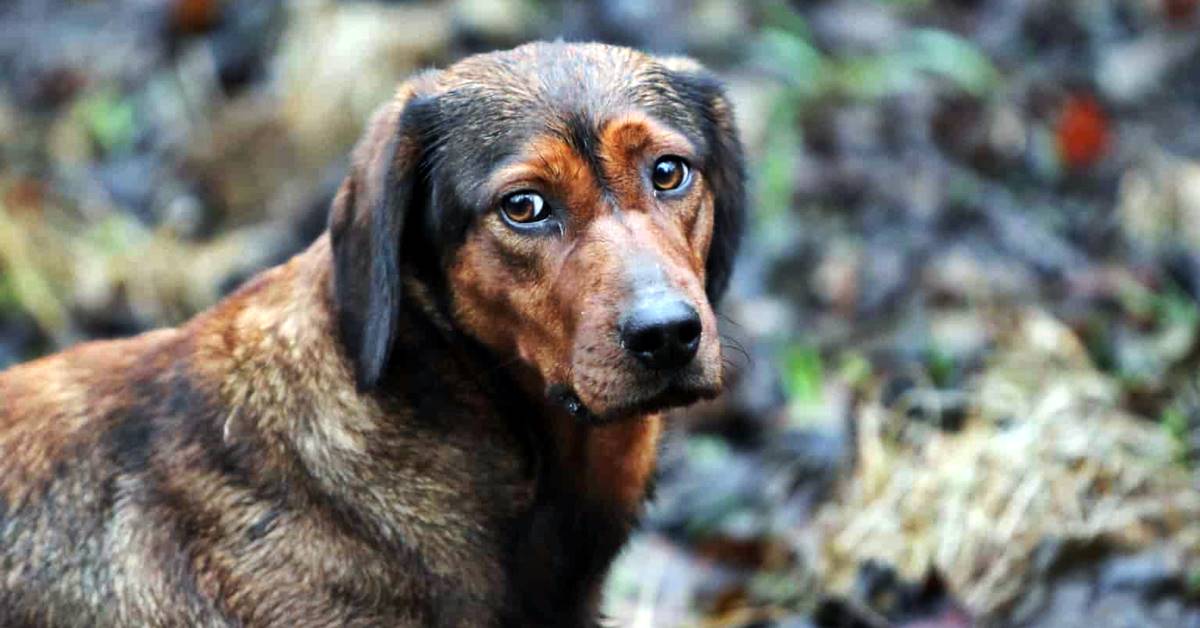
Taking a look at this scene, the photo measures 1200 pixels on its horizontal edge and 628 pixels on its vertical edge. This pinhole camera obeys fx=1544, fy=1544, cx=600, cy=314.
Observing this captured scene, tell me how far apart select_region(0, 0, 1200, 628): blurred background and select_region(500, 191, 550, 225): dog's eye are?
3.81ft

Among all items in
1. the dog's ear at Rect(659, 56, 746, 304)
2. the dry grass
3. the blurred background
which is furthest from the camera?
the blurred background

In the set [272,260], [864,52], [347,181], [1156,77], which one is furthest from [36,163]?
[1156,77]

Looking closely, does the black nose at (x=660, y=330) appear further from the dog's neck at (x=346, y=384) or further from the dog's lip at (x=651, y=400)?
the dog's neck at (x=346, y=384)

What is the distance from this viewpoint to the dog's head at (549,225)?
3.42 m

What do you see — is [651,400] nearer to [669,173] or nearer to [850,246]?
[669,173]

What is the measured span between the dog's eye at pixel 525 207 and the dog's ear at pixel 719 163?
576 millimetres

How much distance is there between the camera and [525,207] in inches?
143

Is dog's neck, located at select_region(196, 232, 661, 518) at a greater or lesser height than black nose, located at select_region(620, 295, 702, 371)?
lesser

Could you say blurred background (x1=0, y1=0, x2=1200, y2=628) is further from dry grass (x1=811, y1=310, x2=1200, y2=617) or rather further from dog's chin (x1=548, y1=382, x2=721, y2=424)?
dog's chin (x1=548, y1=382, x2=721, y2=424)

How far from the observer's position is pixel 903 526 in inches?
211

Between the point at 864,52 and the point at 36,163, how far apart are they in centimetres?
461

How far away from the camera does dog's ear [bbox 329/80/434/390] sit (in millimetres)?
3566

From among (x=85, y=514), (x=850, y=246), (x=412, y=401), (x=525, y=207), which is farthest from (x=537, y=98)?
(x=850, y=246)

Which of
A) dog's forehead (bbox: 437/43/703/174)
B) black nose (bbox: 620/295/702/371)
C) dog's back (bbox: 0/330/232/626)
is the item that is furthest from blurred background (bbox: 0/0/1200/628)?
dog's back (bbox: 0/330/232/626)
